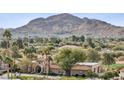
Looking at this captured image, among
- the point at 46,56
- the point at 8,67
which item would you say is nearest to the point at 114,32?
the point at 46,56

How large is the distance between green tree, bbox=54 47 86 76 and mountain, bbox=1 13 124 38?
6.8 inches

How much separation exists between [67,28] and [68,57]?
30 centimetres

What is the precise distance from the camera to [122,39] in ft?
16.3

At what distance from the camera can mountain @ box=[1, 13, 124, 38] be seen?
4.97 metres

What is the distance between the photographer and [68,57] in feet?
16.4

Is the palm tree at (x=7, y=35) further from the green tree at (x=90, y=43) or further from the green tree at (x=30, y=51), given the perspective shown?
the green tree at (x=90, y=43)

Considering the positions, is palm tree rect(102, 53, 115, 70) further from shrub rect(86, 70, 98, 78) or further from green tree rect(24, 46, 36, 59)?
green tree rect(24, 46, 36, 59)

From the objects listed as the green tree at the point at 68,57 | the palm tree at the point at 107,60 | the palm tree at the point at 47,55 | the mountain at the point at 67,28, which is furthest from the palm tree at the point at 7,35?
the palm tree at the point at 107,60

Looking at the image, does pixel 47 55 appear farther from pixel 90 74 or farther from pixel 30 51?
pixel 90 74

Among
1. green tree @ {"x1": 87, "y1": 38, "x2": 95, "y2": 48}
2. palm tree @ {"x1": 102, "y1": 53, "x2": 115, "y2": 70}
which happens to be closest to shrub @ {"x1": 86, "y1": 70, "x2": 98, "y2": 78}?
palm tree @ {"x1": 102, "y1": 53, "x2": 115, "y2": 70}

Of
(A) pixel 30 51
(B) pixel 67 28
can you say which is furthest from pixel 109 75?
(A) pixel 30 51
